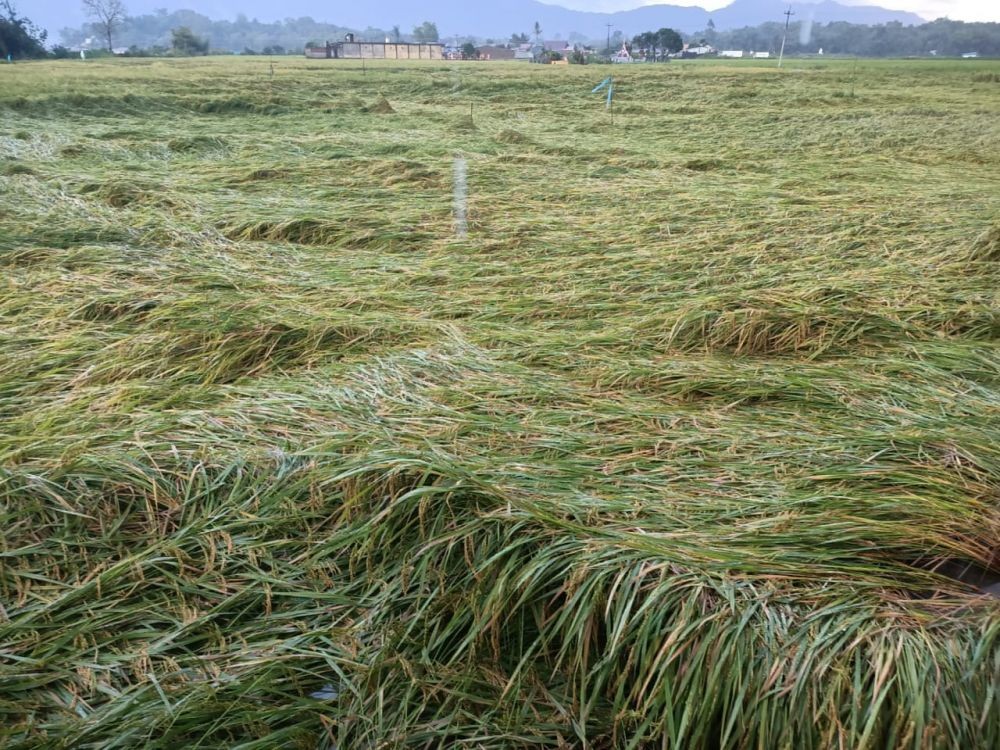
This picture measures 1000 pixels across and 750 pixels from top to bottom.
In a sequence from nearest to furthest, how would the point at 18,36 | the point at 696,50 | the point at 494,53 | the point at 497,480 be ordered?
the point at 497,480 < the point at 18,36 < the point at 696,50 < the point at 494,53

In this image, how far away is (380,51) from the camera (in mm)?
22984

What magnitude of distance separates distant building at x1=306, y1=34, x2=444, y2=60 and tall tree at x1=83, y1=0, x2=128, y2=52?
6589 mm

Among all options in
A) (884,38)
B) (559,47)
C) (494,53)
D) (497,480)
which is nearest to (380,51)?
(494,53)

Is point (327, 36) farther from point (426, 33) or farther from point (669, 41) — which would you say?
point (669, 41)

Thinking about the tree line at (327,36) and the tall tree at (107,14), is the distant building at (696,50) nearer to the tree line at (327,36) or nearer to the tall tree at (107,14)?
the tree line at (327,36)

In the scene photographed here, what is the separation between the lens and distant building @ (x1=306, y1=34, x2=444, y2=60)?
22.4 metres

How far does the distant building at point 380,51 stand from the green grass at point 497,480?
19978mm

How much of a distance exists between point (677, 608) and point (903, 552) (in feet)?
1.59

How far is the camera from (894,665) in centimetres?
111

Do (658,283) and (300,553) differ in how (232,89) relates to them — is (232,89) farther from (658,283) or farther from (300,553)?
(300,553)

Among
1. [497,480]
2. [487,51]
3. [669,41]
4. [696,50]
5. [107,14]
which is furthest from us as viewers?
[487,51]

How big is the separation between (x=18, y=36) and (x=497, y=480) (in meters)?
14.8

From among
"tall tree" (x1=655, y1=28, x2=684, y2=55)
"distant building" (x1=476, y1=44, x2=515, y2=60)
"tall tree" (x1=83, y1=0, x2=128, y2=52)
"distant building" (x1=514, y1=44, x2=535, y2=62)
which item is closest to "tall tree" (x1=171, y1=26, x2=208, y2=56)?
"tall tree" (x1=83, y1=0, x2=128, y2=52)

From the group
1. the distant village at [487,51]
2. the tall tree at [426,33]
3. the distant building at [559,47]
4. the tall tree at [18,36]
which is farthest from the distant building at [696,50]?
the tall tree at [18,36]
